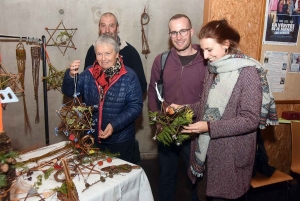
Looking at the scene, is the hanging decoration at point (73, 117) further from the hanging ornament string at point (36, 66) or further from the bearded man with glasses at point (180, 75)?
the hanging ornament string at point (36, 66)

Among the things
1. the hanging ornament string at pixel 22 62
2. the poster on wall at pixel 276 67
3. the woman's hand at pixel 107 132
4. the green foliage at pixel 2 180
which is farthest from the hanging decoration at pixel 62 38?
the green foliage at pixel 2 180

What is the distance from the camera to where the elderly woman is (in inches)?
86.2

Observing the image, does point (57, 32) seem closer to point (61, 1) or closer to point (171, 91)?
point (61, 1)

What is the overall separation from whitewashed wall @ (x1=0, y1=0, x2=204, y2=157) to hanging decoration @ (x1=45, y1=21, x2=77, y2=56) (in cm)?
5

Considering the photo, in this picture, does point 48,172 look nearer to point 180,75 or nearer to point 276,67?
point 180,75

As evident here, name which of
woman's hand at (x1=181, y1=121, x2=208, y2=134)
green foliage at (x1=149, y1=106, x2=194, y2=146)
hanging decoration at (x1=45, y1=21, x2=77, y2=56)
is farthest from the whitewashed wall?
woman's hand at (x1=181, y1=121, x2=208, y2=134)

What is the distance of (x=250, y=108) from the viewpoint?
1.72 m

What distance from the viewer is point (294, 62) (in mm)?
3357

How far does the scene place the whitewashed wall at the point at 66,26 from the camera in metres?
3.37

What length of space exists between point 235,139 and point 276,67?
1.84 metres

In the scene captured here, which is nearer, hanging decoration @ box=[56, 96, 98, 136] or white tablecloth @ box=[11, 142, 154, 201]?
white tablecloth @ box=[11, 142, 154, 201]

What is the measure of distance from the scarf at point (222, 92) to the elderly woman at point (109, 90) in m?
0.59

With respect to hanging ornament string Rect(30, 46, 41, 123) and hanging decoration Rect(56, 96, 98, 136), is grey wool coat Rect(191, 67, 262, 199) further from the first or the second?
hanging ornament string Rect(30, 46, 41, 123)

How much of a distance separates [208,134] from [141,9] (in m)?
2.31
